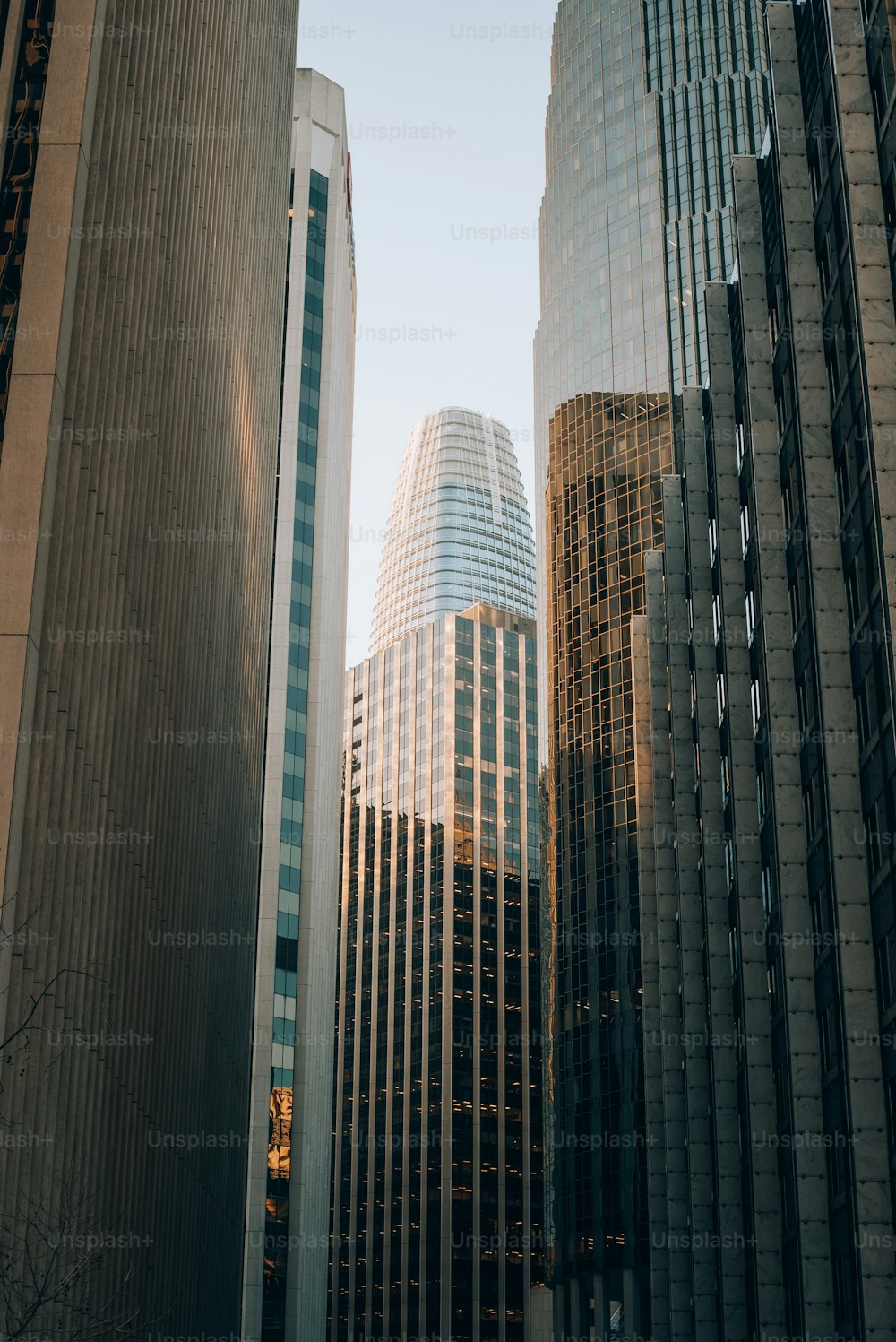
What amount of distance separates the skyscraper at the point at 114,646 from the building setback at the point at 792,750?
18.6 m

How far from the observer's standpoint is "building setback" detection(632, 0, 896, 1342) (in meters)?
43.7

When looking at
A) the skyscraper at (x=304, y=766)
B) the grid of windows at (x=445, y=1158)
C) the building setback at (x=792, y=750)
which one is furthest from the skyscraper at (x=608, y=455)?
the grid of windows at (x=445, y=1158)

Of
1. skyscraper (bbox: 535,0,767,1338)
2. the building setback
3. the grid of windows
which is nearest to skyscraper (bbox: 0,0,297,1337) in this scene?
the building setback

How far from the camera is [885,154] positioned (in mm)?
45594

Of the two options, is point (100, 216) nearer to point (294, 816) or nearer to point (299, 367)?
point (294, 816)

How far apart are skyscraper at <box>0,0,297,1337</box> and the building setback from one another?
18.6m

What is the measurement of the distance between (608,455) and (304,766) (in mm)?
58079

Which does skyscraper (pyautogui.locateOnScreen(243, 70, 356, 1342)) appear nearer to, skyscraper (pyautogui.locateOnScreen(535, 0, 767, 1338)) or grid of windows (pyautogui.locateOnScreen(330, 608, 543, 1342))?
skyscraper (pyautogui.locateOnScreen(535, 0, 767, 1338))

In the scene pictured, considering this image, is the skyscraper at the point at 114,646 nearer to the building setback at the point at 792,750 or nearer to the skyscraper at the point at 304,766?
the building setback at the point at 792,750

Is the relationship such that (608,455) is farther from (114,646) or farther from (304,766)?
(114,646)

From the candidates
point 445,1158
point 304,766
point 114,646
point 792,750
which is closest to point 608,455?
point 304,766

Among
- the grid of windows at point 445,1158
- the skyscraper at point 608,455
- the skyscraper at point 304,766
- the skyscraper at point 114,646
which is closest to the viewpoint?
the skyscraper at point 114,646

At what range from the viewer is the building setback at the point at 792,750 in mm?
43719

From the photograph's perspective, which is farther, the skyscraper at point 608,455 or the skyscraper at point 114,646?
the skyscraper at point 608,455
